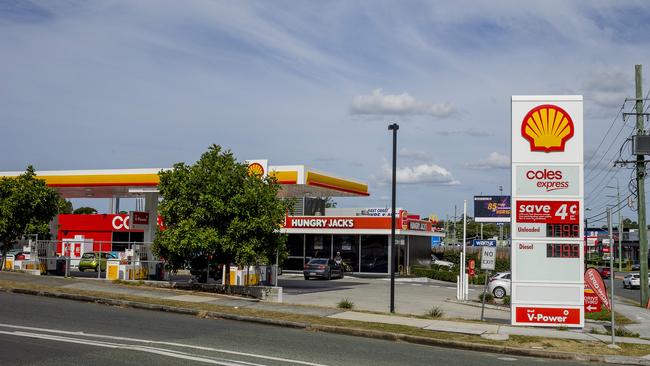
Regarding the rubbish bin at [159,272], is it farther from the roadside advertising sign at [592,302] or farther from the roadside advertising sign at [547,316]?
the roadside advertising sign at [592,302]

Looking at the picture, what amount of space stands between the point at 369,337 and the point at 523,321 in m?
5.58

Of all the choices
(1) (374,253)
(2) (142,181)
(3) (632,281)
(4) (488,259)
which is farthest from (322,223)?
(4) (488,259)

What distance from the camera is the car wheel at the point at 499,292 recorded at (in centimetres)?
3338

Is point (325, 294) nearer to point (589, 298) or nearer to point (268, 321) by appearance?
point (589, 298)

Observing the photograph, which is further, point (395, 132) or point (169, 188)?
point (169, 188)

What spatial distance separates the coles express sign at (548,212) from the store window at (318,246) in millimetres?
30886

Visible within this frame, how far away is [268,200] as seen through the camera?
2438 centimetres

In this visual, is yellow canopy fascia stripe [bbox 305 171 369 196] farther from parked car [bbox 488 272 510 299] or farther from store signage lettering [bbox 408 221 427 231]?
parked car [bbox 488 272 510 299]

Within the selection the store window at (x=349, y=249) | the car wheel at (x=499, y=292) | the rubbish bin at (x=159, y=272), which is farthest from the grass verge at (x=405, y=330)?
the store window at (x=349, y=249)

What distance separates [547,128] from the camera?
19.1 metres

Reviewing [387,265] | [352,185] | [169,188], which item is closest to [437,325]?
[169,188]

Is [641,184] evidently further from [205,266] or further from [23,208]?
[23,208]

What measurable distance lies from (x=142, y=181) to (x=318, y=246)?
1643cm

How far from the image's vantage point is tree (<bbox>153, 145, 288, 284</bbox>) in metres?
23.4
